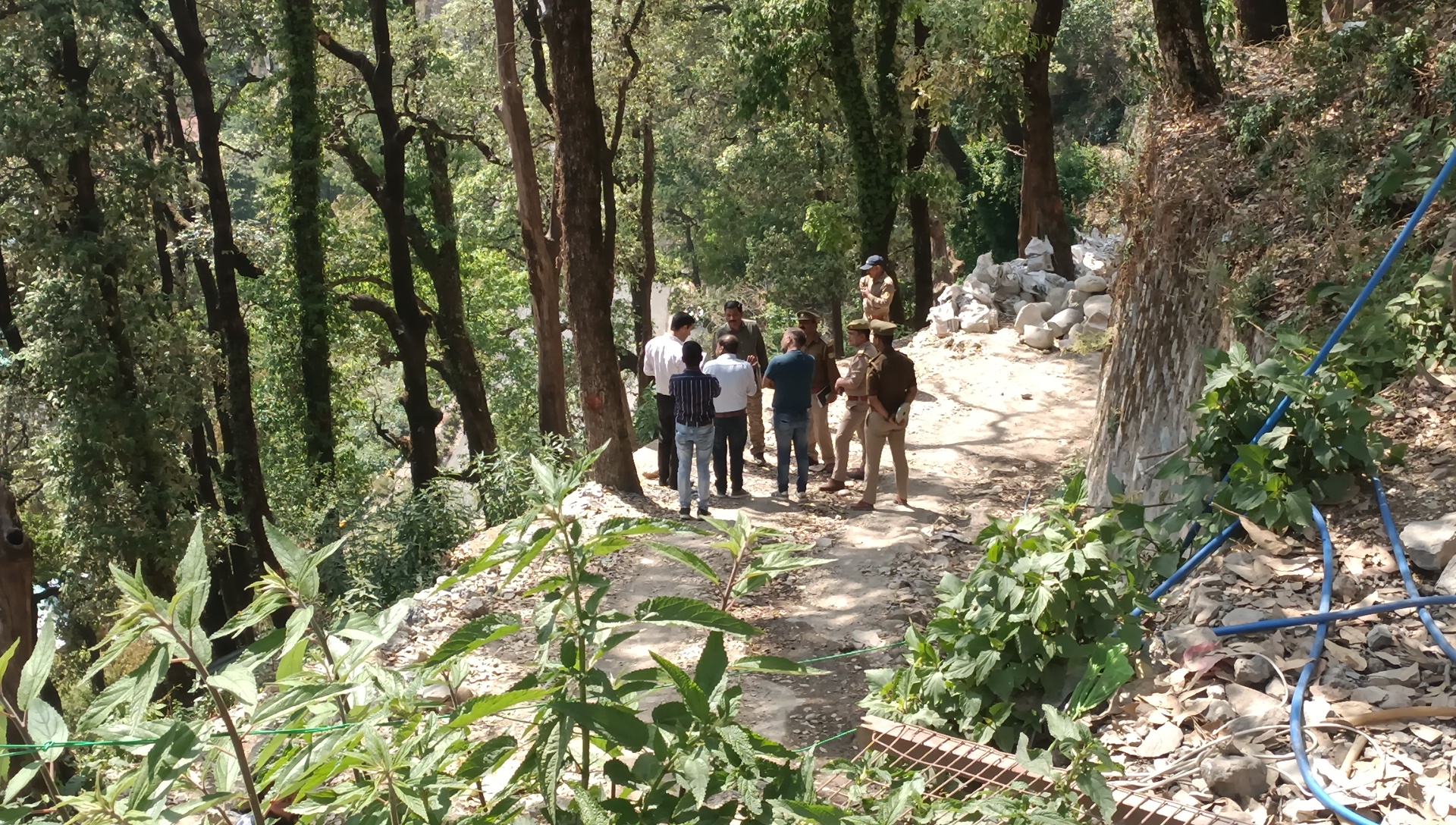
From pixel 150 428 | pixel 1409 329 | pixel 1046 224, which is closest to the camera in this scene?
pixel 1409 329

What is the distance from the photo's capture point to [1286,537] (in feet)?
15.3

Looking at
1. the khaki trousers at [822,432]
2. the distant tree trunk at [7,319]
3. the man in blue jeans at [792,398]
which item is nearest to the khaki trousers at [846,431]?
the man in blue jeans at [792,398]

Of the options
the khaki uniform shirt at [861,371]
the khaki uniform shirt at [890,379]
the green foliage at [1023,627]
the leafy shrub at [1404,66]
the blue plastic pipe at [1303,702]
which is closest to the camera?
the blue plastic pipe at [1303,702]

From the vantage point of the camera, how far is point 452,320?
21.0m

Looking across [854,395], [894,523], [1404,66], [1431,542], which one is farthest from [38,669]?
[854,395]

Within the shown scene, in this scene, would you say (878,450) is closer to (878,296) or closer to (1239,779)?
(878,296)

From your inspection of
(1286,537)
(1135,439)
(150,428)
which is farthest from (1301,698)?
(150,428)

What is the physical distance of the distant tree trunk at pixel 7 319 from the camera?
54.0 ft

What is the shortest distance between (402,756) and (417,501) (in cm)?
950

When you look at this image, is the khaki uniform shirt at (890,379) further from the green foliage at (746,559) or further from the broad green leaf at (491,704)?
the broad green leaf at (491,704)

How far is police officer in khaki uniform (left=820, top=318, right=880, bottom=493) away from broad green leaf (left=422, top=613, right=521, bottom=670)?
315 inches

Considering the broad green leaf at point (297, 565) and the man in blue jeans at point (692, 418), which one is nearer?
the broad green leaf at point (297, 565)

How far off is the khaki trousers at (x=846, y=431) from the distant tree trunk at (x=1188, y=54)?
3837mm

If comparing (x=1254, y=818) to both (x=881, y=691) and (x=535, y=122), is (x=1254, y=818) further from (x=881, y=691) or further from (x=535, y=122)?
(x=535, y=122)
